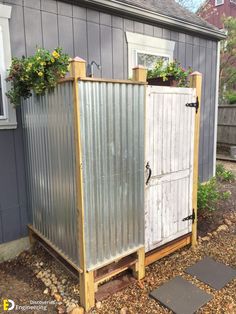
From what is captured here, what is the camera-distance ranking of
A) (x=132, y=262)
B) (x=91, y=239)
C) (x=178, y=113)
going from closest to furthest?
(x=91, y=239), (x=132, y=262), (x=178, y=113)

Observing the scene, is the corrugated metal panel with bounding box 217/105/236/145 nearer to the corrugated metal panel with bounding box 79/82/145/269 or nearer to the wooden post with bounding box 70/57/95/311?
the corrugated metal panel with bounding box 79/82/145/269

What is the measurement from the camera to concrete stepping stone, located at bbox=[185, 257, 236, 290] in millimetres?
2588

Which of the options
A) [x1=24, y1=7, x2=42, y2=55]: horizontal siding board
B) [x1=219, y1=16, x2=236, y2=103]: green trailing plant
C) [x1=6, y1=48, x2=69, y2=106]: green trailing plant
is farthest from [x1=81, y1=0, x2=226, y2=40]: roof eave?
[x1=219, y1=16, x2=236, y2=103]: green trailing plant

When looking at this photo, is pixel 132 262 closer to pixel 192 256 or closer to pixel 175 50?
pixel 192 256

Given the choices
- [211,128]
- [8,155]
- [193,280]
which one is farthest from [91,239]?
[211,128]

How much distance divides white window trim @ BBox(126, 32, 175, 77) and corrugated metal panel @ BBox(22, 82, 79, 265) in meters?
2.04

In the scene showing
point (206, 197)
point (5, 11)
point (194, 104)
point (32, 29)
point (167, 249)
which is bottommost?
point (167, 249)

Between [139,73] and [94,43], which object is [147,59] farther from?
[139,73]

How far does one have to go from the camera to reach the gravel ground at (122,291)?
2.28 m

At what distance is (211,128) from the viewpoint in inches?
225

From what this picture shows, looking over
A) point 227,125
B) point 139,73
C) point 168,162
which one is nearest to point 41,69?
point 139,73

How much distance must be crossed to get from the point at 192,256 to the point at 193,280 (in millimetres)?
470

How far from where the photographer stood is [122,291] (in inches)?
98.6

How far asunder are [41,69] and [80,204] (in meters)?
1.24
